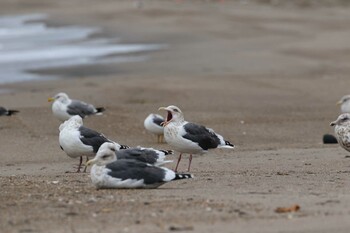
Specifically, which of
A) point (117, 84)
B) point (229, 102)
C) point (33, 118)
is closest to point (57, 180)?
point (33, 118)

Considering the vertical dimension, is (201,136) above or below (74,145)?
above

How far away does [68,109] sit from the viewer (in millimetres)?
15633

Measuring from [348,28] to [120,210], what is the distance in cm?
2427

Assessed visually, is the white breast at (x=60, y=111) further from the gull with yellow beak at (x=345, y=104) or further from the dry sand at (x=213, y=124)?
the gull with yellow beak at (x=345, y=104)

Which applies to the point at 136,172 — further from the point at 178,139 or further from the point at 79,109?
the point at 79,109

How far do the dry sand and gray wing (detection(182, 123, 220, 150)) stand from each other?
0.31 metres

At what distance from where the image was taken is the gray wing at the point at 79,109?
615 inches

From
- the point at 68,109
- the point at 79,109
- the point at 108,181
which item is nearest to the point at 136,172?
the point at 108,181

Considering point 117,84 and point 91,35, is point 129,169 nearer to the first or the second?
point 117,84

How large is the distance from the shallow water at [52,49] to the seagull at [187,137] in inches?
416

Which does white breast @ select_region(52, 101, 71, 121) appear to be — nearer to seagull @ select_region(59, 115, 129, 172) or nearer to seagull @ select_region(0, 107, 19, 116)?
seagull @ select_region(0, 107, 19, 116)

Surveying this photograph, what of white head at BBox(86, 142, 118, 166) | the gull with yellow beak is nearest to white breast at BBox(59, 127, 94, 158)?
white head at BBox(86, 142, 118, 166)

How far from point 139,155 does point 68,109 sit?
567cm

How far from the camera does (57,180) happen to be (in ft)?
33.9
